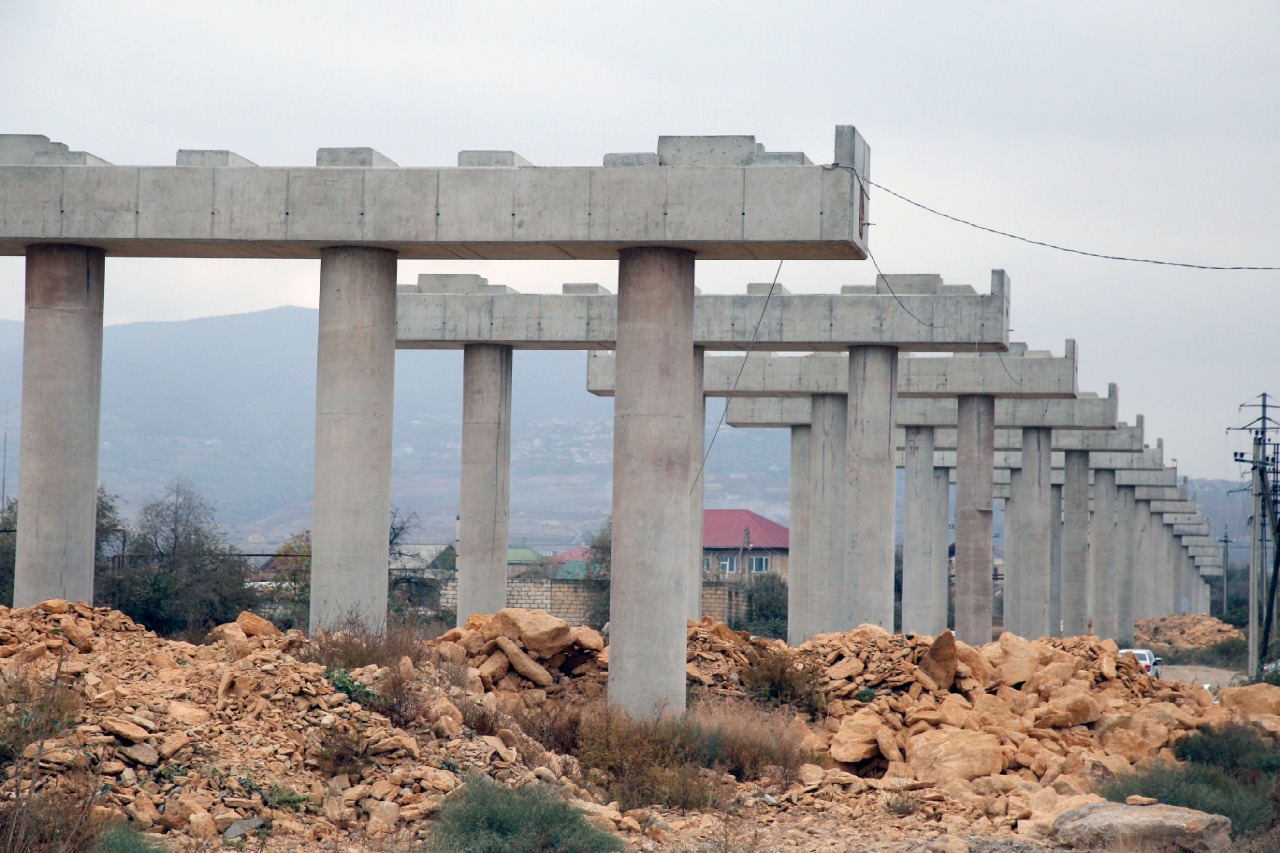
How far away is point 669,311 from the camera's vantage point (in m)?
17.9

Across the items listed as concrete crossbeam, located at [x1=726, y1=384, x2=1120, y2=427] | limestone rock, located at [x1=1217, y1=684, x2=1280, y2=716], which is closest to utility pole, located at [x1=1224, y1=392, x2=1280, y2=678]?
concrete crossbeam, located at [x1=726, y1=384, x2=1120, y2=427]

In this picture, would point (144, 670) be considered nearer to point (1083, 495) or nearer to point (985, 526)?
point (985, 526)

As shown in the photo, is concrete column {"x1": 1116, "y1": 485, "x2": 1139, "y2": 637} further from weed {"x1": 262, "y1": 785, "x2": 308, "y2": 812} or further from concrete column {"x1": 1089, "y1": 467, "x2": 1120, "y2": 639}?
weed {"x1": 262, "y1": 785, "x2": 308, "y2": 812}

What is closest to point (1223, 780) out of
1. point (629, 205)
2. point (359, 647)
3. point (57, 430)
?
point (629, 205)

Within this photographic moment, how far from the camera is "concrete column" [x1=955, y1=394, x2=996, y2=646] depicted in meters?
33.8

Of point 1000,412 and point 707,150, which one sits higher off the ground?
point 707,150

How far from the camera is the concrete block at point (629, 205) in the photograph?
17641mm

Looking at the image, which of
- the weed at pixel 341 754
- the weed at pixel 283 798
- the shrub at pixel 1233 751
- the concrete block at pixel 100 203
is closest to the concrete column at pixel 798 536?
the shrub at pixel 1233 751

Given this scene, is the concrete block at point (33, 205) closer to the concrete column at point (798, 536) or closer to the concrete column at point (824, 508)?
the concrete column at point (824, 508)

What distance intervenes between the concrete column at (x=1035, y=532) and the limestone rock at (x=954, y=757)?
25.7 meters

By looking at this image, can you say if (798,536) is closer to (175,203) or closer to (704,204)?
(704,204)

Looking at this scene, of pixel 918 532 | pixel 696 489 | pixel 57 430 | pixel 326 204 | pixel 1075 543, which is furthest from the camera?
pixel 1075 543

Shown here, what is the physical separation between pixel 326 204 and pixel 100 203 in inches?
119

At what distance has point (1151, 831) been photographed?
43.0 feet
